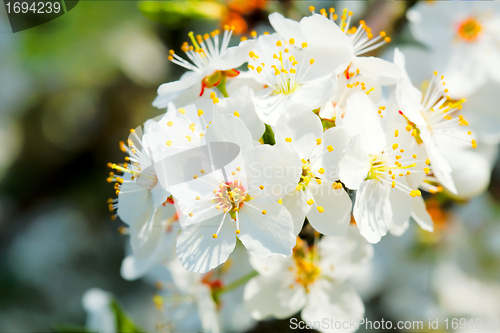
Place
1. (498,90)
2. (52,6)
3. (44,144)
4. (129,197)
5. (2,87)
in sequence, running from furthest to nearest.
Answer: (44,144), (2,87), (52,6), (498,90), (129,197)

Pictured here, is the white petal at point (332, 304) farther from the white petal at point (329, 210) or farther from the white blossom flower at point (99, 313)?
the white blossom flower at point (99, 313)

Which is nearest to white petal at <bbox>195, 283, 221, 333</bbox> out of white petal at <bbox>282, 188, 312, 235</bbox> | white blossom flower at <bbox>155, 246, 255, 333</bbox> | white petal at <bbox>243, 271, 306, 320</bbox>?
white blossom flower at <bbox>155, 246, 255, 333</bbox>

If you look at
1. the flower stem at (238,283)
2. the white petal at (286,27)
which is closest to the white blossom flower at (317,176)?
the white petal at (286,27)

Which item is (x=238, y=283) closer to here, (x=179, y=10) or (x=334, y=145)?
(x=334, y=145)

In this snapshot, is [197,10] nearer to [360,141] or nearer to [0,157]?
[360,141]

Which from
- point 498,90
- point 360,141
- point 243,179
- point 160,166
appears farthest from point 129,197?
point 498,90
